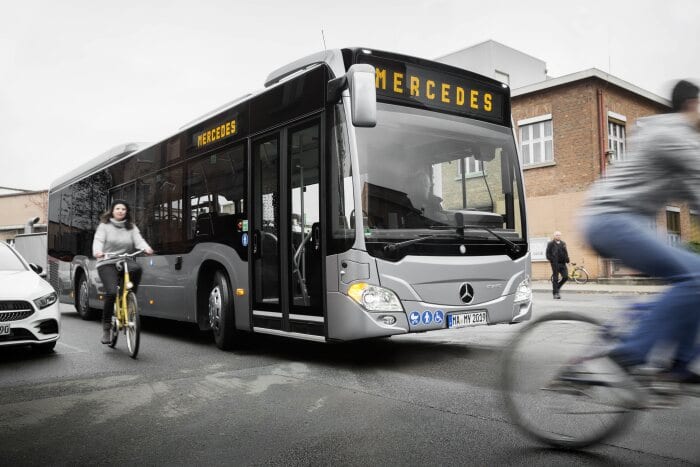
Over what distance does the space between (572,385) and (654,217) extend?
0.98 metres

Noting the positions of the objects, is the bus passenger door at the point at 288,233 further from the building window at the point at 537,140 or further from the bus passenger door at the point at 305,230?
the building window at the point at 537,140

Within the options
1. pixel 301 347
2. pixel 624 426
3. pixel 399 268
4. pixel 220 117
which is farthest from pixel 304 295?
pixel 624 426

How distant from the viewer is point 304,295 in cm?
673

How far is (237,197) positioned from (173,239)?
1.99m

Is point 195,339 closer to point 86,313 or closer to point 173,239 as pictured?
point 173,239

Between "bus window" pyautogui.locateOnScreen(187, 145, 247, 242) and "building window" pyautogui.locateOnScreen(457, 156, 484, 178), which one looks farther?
"bus window" pyautogui.locateOnScreen(187, 145, 247, 242)

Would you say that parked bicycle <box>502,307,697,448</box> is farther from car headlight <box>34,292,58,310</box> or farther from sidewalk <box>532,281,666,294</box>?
sidewalk <box>532,281,666,294</box>

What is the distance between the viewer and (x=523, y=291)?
23.2 ft

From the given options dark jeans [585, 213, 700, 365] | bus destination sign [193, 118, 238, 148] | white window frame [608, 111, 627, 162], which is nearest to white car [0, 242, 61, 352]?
bus destination sign [193, 118, 238, 148]

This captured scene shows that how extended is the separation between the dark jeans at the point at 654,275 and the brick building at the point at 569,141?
2154cm

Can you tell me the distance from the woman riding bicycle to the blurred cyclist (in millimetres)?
6188

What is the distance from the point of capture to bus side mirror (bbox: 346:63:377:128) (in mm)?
5758

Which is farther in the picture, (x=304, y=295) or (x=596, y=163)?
(x=596, y=163)

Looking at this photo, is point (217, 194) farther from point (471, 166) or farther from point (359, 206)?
point (471, 166)
